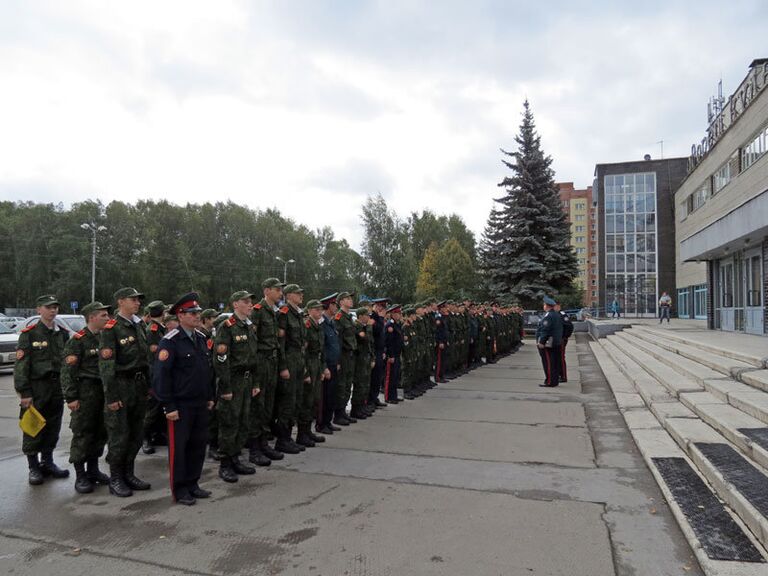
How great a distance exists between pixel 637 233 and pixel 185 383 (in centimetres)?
5684

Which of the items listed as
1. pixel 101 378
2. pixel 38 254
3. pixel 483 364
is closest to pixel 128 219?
pixel 38 254

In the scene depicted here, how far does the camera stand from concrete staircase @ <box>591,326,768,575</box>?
12.4ft

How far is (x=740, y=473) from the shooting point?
4.75m

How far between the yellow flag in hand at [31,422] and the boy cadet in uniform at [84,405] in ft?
1.42

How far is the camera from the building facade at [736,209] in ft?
51.2

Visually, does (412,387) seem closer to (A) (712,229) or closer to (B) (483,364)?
(B) (483,364)

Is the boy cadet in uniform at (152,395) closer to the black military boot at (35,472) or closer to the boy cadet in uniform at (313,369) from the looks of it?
the black military boot at (35,472)

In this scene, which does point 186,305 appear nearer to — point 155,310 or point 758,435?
point 155,310

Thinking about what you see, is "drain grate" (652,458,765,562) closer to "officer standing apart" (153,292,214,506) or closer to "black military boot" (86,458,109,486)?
"officer standing apart" (153,292,214,506)

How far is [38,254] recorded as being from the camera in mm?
53000

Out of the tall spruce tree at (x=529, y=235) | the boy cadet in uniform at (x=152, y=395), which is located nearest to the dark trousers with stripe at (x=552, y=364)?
the boy cadet in uniform at (x=152, y=395)

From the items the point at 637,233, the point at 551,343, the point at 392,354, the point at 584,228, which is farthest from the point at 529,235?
the point at 584,228

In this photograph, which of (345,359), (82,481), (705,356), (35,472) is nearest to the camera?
(82,481)

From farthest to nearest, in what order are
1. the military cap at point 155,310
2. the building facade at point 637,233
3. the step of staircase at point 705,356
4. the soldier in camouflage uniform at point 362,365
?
the building facade at point 637,233, the step of staircase at point 705,356, the soldier in camouflage uniform at point 362,365, the military cap at point 155,310
